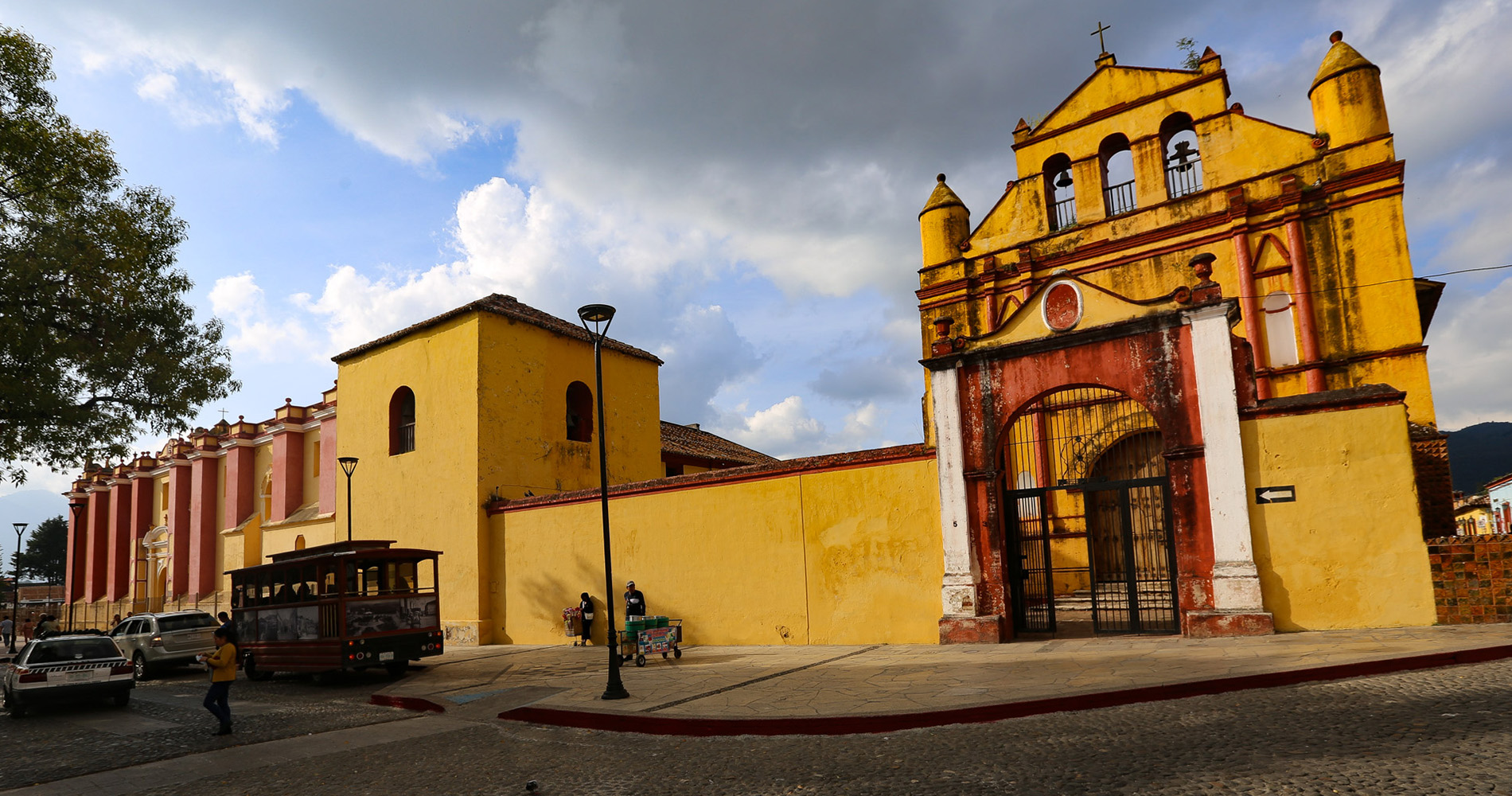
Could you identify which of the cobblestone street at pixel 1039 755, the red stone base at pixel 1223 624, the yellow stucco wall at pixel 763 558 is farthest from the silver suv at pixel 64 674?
the red stone base at pixel 1223 624

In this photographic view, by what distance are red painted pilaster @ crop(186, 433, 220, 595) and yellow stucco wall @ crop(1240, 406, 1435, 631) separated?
1397 inches

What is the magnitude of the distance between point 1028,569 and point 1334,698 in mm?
6221

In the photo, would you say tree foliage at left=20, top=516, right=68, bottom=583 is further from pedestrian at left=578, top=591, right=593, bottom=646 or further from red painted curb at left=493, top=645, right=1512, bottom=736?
red painted curb at left=493, top=645, right=1512, bottom=736

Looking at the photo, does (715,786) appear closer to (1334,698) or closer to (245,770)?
(245,770)

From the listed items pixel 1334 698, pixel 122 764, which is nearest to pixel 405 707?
pixel 122 764

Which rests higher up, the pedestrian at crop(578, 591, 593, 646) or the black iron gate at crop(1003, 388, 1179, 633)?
the black iron gate at crop(1003, 388, 1179, 633)

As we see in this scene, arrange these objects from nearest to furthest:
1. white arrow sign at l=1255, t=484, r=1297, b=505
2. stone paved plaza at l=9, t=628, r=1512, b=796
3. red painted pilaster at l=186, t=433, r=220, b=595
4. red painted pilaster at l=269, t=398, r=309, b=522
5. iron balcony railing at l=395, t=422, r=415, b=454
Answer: stone paved plaza at l=9, t=628, r=1512, b=796, white arrow sign at l=1255, t=484, r=1297, b=505, iron balcony railing at l=395, t=422, r=415, b=454, red painted pilaster at l=269, t=398, r=309, b=522, red painted pilaster at l=186, t=433, r=220, b=595

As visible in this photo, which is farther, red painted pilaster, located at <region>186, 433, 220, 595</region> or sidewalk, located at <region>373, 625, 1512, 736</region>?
red painted pilaster, located at <region>186, 433, 220, 595</region>

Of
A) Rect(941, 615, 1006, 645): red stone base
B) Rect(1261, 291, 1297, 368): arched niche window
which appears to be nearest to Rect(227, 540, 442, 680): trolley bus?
Rect(941, 615, 1006, 645): red stone base

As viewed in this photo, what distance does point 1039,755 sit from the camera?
6.04 metres

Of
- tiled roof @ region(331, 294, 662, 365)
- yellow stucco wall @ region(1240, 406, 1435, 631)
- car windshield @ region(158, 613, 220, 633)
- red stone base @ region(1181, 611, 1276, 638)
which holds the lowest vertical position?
red stone base @ region(1181, 611, 1276, 638)

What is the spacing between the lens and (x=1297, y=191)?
1546cm

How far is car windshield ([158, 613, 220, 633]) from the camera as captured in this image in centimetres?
1727

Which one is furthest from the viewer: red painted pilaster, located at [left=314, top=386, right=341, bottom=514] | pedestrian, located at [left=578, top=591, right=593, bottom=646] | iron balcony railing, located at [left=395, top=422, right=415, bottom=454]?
red painted pilaster, located at [left=314, top=386, right=341, bottom=514]
